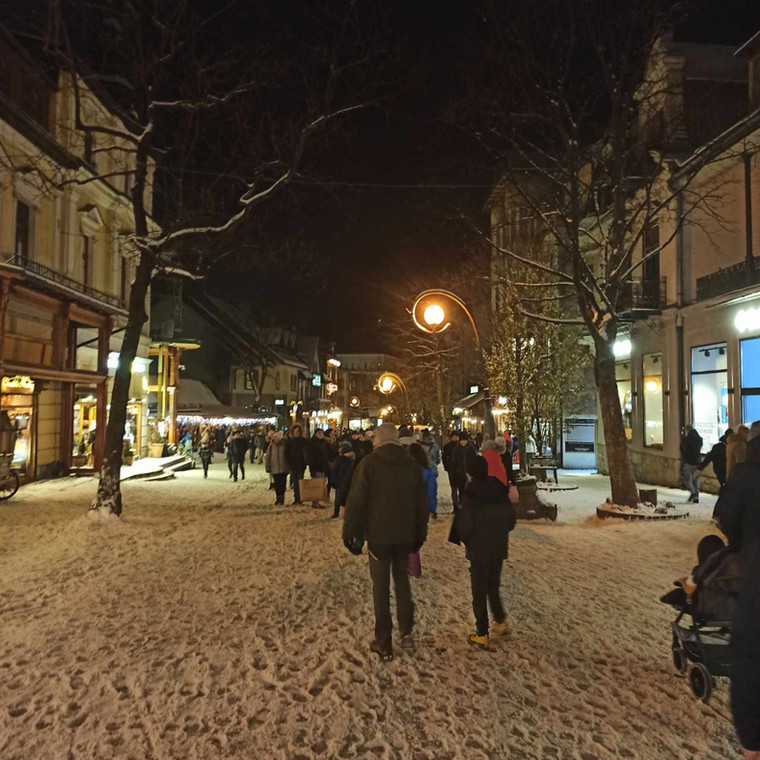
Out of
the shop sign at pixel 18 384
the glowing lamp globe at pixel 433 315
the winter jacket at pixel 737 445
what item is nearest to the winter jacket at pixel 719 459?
the winter jacket at pixel 737 445

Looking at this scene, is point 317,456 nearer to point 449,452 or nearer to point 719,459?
point 449,452

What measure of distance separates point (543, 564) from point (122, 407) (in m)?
8.26

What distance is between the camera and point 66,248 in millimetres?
21000

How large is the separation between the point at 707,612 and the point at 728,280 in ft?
49.1

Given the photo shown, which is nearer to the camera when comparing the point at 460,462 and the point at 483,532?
the point at 483,532

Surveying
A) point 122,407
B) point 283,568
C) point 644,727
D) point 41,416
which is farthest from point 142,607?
point 41,416

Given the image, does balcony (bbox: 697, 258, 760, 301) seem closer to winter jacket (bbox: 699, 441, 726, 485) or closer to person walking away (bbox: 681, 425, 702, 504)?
person walking away (bbox: 681, 425, 702, 504)

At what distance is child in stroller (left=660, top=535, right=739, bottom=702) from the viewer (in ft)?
12.0

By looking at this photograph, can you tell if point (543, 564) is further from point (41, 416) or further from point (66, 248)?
point (66, 248)

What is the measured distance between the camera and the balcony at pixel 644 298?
19.5 m

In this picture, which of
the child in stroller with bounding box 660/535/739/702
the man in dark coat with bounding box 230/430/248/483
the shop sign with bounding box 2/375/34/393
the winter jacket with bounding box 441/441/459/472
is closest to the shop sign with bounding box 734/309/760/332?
the winter jacket with bounding box 441/441/459/472

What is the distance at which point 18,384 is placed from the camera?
17.1 meters

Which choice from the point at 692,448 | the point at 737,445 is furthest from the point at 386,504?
the point at 692,448

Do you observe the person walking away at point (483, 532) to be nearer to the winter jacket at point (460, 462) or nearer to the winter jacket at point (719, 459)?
the winter jacket at point (460, 462)
